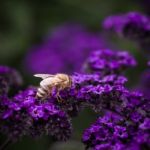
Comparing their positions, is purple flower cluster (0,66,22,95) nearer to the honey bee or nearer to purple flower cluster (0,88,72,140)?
the honey bee

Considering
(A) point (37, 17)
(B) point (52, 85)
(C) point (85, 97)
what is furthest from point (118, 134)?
(A) point (37, 17)

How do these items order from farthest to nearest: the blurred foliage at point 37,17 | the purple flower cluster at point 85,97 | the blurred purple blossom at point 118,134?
the blurred foliage at point 37,17 < the purple flower cluster at point 85,97 < the blurred purple blossom at point 118,134

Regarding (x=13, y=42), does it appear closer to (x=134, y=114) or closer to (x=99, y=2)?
(x=99, y=2)

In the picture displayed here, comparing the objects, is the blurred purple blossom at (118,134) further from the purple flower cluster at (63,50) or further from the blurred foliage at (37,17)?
the blurred foliage at (37,17)

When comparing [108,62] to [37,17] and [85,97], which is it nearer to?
[85,97]

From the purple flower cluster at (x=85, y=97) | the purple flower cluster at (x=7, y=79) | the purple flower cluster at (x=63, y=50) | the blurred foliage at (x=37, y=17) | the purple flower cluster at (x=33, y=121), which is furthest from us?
the blurred foliage at (x=37, y=17)

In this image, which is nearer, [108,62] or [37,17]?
[108,62]

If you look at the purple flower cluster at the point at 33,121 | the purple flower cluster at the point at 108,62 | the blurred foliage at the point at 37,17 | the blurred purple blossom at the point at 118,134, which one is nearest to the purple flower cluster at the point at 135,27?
the purple flower cluster at the point at 108,62

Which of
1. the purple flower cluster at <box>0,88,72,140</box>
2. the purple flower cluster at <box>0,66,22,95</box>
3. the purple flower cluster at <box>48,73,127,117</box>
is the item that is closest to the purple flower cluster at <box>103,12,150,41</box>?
the purple flower cluster at <box>0,66,22,95</box>

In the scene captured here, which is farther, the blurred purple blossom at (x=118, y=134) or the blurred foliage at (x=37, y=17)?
the blurred foliage at (x=37, y=17)
